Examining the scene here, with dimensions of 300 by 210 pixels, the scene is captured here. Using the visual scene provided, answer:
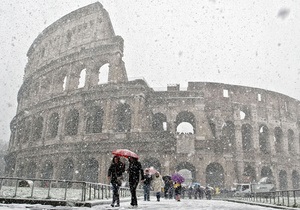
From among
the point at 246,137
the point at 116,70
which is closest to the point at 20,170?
the point at 116,70

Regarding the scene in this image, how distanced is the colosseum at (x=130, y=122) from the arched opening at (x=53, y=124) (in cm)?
9

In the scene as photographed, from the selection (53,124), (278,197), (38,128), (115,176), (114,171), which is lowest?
(278,197)

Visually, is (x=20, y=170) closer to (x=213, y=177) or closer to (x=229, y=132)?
(x=213, y=177)

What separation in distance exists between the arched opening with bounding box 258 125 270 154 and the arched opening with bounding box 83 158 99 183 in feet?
49.0

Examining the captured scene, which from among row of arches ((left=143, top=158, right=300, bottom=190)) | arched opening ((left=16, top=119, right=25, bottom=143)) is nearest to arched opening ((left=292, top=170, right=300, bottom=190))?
row of arches ((left=143, top=158, right=300, bottom=190))

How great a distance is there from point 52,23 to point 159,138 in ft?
61.0

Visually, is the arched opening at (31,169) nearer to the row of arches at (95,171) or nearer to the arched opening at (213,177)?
the row of arches at (95,171)

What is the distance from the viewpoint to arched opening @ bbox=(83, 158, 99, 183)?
21.7 meters

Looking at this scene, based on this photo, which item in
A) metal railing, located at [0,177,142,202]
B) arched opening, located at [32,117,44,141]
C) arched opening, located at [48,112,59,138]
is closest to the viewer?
metal railing, located at [0,177,142,202]

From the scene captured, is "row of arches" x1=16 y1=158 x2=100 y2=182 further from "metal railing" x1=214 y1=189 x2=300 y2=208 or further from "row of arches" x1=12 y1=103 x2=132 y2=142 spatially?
"metal railing" x1=214 y1=189 x2=300 y2=208

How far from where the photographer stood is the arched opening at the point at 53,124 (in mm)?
24641

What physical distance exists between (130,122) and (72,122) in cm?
555

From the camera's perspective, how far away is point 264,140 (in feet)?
84.9

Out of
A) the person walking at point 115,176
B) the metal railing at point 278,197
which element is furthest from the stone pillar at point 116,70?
the person walking at point 115,176
